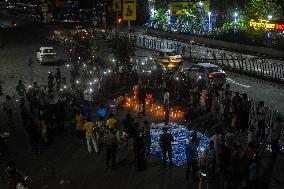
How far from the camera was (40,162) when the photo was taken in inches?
730

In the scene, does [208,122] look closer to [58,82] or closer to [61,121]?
[61,121]

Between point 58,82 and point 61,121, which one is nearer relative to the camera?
point 61,121

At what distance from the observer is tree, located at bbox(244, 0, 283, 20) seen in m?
47.9

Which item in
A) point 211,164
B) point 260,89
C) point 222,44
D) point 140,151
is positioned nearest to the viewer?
point 211,164

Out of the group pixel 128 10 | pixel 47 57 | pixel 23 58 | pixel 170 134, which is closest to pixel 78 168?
pixel 170 134

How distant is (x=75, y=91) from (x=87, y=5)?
6481cm

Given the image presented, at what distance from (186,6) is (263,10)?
33.7 ft

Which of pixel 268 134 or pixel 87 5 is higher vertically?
pixel 87 5

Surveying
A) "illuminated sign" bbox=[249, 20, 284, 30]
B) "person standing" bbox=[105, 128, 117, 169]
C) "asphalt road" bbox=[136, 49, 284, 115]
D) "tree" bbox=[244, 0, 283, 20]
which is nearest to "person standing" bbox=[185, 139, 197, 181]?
"person standing" bbox=[105, 128, 117, 169]

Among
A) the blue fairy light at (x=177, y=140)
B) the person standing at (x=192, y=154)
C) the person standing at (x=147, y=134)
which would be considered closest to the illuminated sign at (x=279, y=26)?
the blue fairy light at (x=177, y=140)

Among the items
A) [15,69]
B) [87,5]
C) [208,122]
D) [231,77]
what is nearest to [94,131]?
[208,122]

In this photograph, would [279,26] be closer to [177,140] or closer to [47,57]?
[47,57]

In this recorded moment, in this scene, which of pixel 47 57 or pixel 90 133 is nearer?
pixel 90 133

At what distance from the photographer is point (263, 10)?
158 feet
